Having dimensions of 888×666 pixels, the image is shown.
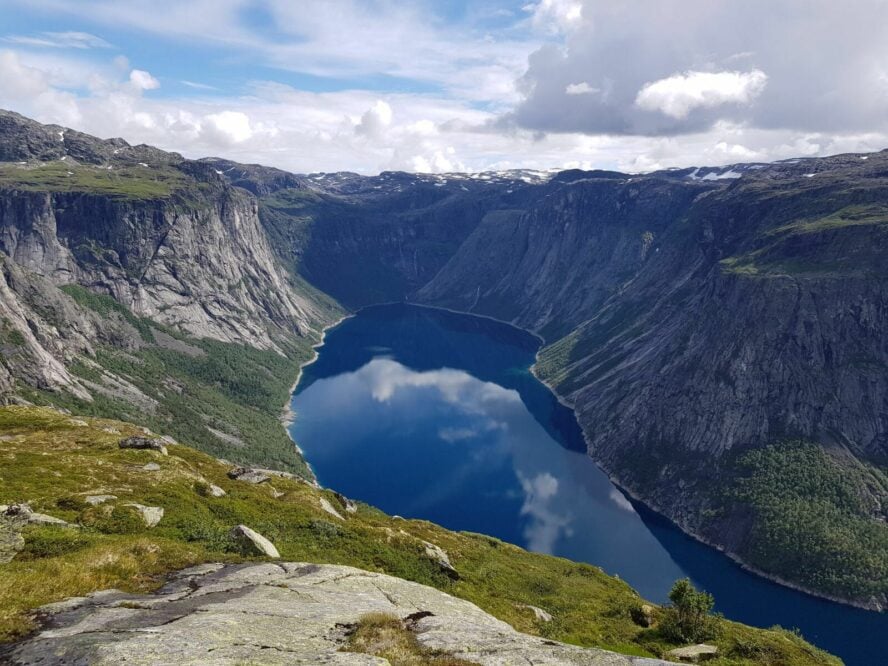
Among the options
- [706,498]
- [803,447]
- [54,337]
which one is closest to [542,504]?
[706,498]

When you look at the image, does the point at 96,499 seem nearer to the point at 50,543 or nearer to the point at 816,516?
the point at 50,543

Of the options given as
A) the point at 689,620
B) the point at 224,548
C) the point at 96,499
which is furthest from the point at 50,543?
the point at 689,620

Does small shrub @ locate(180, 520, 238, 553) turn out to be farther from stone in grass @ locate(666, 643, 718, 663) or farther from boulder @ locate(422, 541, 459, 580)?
stone in grass @ locate(666, 643, 718, 663)

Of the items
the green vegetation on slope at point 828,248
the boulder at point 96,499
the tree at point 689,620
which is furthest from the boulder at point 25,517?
the green vegetation on slope at point 828,248

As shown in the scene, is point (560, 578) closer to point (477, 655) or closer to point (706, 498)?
point (477, 655)

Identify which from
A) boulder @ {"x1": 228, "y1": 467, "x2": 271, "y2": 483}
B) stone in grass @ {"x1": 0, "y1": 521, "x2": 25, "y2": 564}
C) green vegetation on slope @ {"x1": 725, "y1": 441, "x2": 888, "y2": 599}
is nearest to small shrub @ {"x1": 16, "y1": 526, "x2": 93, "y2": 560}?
stone in grass @ {"x1": 0, "y1": 521, "x2": 25, "y2": 564}
